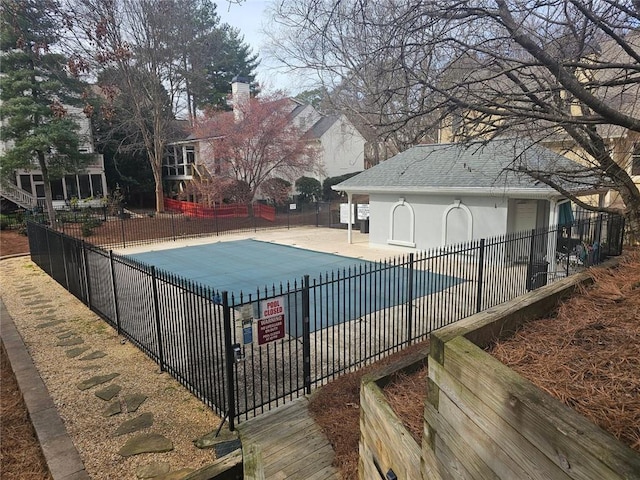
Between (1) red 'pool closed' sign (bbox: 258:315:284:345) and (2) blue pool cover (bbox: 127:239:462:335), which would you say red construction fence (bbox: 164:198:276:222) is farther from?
(1) red 'pool closed' sign (bbox: 258:315:284:345)

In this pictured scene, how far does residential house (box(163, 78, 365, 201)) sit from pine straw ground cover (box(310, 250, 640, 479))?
2719 cm

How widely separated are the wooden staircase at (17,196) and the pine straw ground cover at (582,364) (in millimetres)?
30279

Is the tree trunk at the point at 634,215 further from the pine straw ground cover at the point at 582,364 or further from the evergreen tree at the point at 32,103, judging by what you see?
the evergreen tree at the point at 32,103

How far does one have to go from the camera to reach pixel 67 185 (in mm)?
32844

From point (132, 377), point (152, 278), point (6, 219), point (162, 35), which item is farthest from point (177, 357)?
point (162, 35)

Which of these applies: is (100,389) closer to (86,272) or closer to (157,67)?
(86,272)

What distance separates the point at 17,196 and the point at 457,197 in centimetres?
2895

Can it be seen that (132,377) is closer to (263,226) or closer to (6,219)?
(263,226)

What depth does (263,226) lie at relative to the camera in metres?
26.1

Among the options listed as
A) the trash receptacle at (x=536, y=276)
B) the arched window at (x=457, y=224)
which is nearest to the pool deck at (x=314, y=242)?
the arched window at (x=457, y=224)

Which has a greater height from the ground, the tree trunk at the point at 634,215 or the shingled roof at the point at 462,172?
the shingled roof at the point at 462,172

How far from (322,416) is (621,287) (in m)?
3.37

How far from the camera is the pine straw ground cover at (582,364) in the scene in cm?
216

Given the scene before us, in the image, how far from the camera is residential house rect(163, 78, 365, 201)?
32.6 metres
